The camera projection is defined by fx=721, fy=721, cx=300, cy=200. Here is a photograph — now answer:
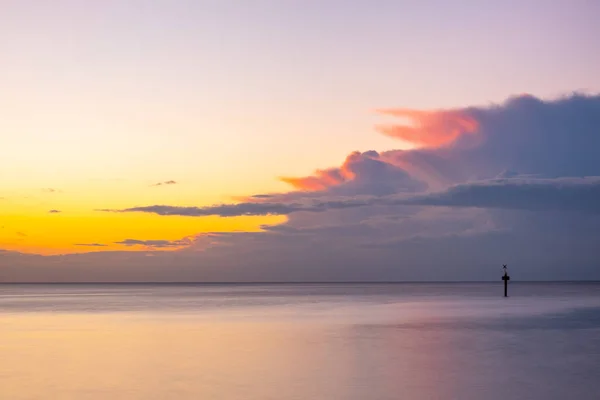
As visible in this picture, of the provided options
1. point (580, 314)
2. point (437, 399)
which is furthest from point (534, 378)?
point (580, 314)

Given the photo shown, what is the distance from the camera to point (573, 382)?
2338 cm

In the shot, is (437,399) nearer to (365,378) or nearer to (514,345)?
(365,378)

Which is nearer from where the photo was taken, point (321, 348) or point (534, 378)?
point (534, 378)

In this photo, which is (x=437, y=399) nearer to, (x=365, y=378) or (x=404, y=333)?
(x=365, y=378)

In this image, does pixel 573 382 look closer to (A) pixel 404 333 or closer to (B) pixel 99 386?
(B) pixel 99 386

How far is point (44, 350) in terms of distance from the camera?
33.5 m

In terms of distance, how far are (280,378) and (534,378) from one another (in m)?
8.47

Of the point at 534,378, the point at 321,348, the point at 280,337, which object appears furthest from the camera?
the point at 280,337

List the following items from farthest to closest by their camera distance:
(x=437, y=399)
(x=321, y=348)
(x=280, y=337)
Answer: (x=280, y=337) → (x=321, y=348) → (x=437, y=399)

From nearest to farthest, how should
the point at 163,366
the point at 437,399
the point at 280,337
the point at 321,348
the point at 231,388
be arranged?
the point at 437,399 → the point at 231,388 → the point at 163,366 → the point at 321,348 → the point at 280,337

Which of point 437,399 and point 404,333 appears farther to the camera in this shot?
point 404,333

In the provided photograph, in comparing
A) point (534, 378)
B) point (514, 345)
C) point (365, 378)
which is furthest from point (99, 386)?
point (514, 345)

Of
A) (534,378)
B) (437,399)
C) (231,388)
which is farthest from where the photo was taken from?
(534,378)

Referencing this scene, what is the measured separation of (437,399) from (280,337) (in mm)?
19417
